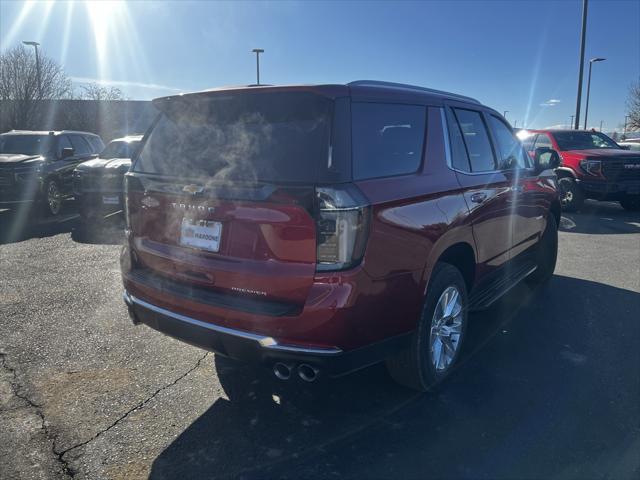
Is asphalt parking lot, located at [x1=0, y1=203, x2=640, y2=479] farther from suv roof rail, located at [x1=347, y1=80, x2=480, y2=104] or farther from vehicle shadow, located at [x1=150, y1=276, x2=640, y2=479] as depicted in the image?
suv roof rail, located at [x1=347, y1=80, x2=480, y2=104]

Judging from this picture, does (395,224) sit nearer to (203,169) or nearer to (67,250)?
(203,169)

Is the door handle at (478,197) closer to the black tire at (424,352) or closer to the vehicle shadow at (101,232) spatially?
the black tire at (424,352)

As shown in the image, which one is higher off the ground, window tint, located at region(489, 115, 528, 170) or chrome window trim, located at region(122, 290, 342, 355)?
window tint, located at region(489, 115, 528, 170)

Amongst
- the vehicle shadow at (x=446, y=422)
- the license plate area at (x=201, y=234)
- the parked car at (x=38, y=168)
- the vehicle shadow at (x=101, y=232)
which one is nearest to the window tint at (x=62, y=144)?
the parked car at (x=38, y=168)

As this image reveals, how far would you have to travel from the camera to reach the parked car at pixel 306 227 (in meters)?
2.54

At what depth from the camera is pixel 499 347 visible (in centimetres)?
416

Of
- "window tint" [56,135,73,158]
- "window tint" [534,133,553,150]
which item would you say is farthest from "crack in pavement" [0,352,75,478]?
"window tint" [534,133,553,150]

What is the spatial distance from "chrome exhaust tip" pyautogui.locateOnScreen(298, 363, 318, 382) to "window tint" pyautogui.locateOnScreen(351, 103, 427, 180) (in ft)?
3.24

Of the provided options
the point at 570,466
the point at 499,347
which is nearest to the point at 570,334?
the point at 499,347

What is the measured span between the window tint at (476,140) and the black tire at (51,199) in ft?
30.2

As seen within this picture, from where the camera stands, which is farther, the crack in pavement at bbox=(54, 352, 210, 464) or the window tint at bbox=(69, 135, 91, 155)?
the window tint at bbox=(69, 135, 91, 155)

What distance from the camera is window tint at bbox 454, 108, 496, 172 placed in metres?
3.84

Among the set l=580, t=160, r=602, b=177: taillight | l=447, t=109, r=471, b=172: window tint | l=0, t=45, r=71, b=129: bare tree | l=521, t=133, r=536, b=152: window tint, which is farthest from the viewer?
l=0, t=45, r=71, b=129: bare tree

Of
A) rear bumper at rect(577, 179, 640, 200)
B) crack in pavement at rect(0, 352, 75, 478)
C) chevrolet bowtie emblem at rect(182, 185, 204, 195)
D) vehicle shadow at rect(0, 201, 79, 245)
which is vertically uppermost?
chevrolet bowtie emblem at rect(182, 185, 204, 195)
